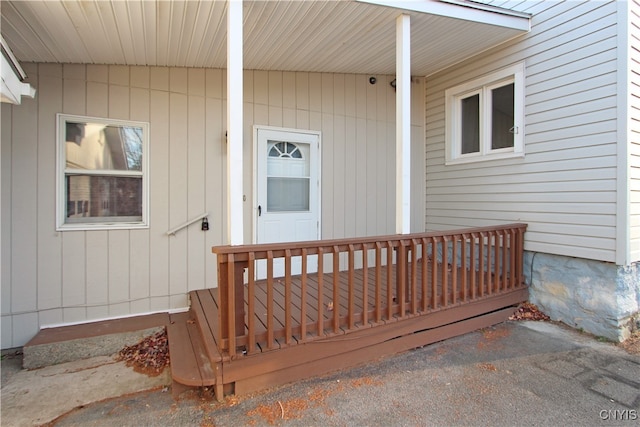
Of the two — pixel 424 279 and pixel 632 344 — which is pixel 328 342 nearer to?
pixel 424 279

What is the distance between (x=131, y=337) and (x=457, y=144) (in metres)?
4.54

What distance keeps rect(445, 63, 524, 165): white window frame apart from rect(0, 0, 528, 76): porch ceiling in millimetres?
405

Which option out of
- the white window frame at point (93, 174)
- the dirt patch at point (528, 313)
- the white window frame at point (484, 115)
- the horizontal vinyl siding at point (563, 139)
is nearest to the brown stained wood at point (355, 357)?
the dirt patch at point (528, 313)

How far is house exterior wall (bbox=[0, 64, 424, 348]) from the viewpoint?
3020 millimetres

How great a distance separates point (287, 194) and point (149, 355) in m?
2.25

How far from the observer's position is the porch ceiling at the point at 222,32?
242 cm

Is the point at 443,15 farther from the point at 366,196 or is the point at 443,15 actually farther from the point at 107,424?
the point at 107,424

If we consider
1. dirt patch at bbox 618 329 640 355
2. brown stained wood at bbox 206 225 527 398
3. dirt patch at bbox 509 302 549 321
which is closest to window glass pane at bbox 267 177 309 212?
brown stained wood at bbox 206 225 527 398

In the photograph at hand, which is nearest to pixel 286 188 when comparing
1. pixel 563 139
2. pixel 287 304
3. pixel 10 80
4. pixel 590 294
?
pixel 287 304

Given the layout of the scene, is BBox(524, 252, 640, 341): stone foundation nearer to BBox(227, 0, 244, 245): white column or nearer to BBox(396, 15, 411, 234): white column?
BBox(396, 15, 411, 234): white column

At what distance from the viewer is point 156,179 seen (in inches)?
137

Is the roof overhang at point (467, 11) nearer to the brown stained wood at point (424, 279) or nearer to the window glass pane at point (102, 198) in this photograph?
the brown stained wood at point (424, 279)

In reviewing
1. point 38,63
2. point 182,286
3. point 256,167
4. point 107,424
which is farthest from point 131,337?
point 38,63

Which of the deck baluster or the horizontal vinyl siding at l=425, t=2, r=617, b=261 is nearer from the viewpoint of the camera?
the deck baluster
